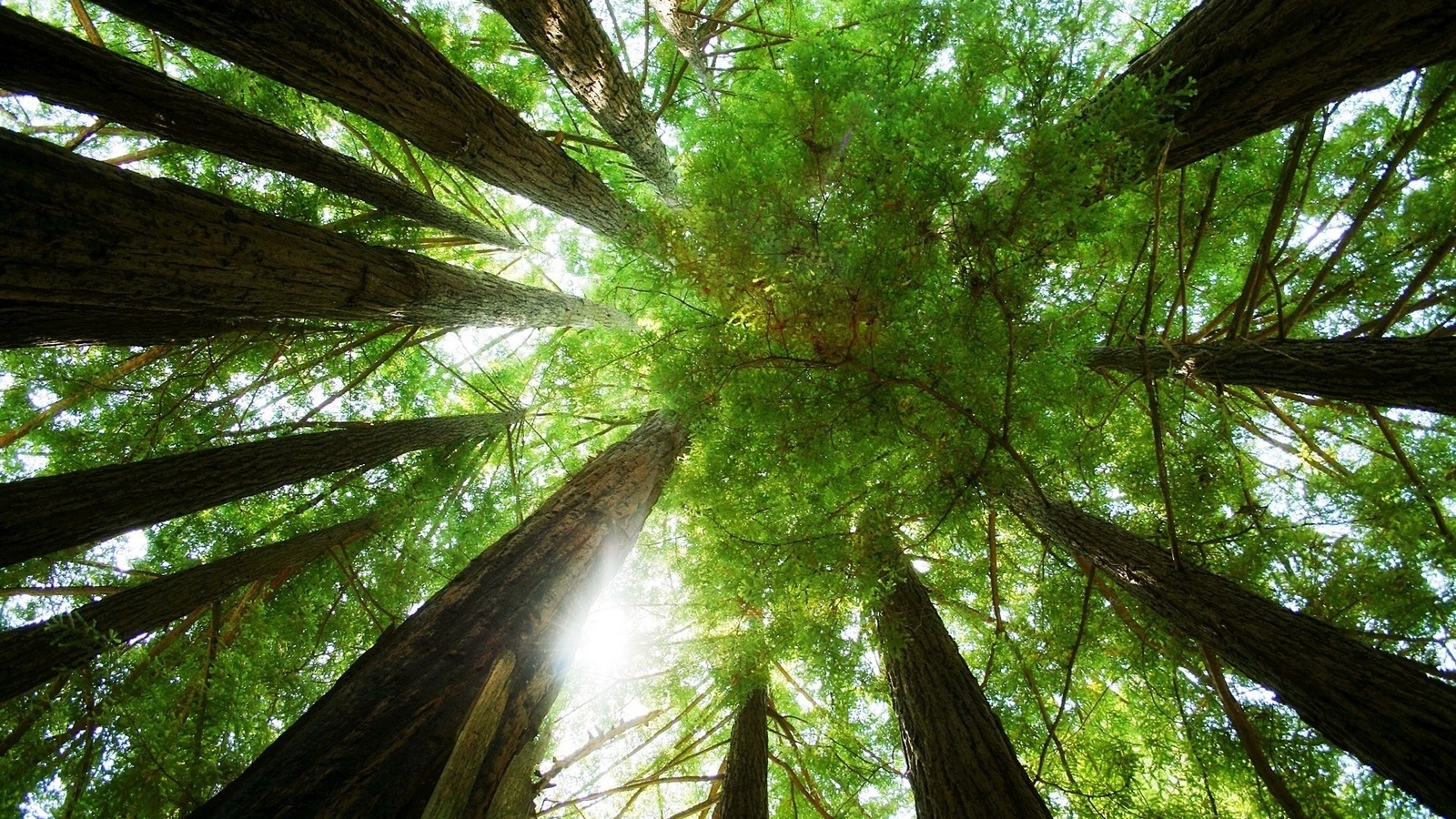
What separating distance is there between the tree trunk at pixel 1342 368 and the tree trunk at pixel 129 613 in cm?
468

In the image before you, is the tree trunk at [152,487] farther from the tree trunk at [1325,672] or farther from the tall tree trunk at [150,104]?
the tree trunk at [1325,672]

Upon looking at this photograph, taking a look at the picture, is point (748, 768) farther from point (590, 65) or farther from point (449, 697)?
point (590, 65)

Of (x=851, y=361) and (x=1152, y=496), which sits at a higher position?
(x=1152, y=496)

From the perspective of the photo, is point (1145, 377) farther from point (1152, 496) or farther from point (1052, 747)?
point (1052, 747)

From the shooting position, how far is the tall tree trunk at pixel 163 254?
64.9 inches

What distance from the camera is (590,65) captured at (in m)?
4.00

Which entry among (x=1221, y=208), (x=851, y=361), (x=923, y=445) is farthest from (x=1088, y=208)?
(x=1221, y=208)

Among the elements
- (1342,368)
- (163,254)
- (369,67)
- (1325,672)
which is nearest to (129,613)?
(163,254)

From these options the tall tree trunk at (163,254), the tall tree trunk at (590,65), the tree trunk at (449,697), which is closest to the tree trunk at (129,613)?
the tall tree trunk at (163,254)

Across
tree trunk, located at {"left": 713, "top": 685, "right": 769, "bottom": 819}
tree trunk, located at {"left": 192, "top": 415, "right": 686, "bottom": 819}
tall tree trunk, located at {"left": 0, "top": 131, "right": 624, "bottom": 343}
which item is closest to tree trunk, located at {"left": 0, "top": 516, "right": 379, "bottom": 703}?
tall tree trunk, located at {"left": 0, "top": 131, "right": 624, "bottom": 343}

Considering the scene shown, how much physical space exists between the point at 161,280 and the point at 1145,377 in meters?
3.54

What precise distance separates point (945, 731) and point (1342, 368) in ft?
8.56

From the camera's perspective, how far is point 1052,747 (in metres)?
3.79

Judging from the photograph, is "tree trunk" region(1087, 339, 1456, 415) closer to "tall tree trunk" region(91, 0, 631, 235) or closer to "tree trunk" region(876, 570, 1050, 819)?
"tree trunk" region(876, 570, 1050, 819)
